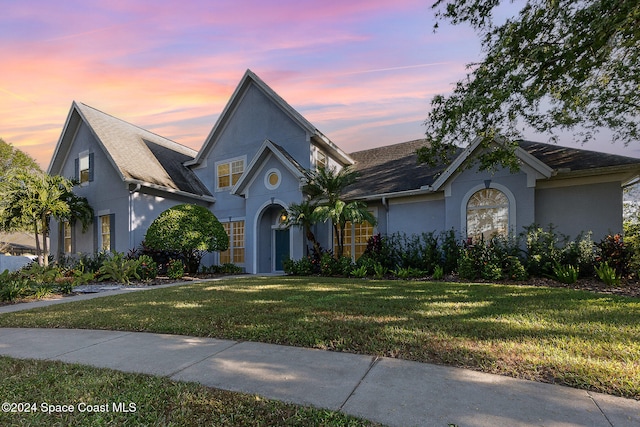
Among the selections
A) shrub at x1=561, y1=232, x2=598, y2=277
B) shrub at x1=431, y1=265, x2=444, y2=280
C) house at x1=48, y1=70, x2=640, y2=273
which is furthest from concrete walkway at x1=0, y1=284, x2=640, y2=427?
house at x1=48, y1=70, x2=640, y2=273

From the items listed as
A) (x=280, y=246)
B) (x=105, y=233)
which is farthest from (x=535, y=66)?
(x=105, y=233)

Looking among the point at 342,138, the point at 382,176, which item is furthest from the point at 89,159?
the point at 382,176

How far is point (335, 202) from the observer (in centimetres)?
1215

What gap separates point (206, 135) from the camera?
1694 cm

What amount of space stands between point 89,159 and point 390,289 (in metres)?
16.4

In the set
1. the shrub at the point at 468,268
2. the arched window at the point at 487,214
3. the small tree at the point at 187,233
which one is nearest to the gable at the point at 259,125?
the small tree at the point at 187,233

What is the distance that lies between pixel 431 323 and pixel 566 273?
6311 millimetres

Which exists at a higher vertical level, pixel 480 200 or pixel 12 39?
pixel 12 39

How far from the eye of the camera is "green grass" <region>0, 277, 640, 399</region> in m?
3.15

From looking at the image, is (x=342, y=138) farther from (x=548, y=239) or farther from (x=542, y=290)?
(x=542, y=290)

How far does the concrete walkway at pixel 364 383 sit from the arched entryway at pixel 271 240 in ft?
34.9

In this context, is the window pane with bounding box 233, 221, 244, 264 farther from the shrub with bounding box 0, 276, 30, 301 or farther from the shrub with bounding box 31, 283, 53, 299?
the shrub with bounding box 0, 276, 30, 301

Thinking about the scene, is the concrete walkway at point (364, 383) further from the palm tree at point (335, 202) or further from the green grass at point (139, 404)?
the palm tree at point (335, 202)

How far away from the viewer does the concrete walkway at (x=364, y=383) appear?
2.30 m
